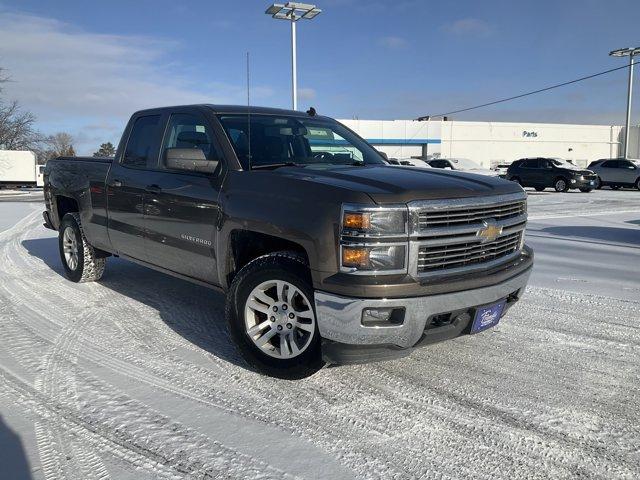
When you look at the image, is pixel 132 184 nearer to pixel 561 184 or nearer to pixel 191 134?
pixel 191 134

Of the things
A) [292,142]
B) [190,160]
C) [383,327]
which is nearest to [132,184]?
[190,160]

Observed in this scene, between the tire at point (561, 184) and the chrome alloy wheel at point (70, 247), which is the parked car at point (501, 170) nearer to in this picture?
the tire at point (561, 184)

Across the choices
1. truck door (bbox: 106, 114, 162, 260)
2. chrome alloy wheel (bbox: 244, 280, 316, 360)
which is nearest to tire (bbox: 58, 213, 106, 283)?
truck door (bbox: 106, 114, 162, 260)

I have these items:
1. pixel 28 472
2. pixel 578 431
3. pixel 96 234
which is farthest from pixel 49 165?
pixel 578 431

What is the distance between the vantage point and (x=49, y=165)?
7.15 m

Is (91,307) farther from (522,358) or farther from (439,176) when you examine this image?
(522,358)

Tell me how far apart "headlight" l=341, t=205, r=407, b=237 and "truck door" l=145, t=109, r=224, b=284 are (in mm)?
1294

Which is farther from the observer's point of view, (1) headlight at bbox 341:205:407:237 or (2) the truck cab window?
(2) the truck cab window

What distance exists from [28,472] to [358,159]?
337 cm

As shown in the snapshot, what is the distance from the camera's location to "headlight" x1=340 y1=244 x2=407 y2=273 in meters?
3.16

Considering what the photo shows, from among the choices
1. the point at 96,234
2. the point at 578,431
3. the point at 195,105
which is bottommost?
the point at 578,431

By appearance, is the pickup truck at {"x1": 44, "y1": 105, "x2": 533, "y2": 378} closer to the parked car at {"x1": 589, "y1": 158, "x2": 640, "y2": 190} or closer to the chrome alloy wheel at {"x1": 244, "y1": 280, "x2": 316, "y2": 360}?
the chrome alloy wheel at {"x1": 244, "y1": 280, "x2": 316, "y2": 360}

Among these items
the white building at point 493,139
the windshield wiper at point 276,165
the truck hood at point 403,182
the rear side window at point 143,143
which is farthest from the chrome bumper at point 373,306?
the white building at point 493,139

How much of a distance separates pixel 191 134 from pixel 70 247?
3023mm
